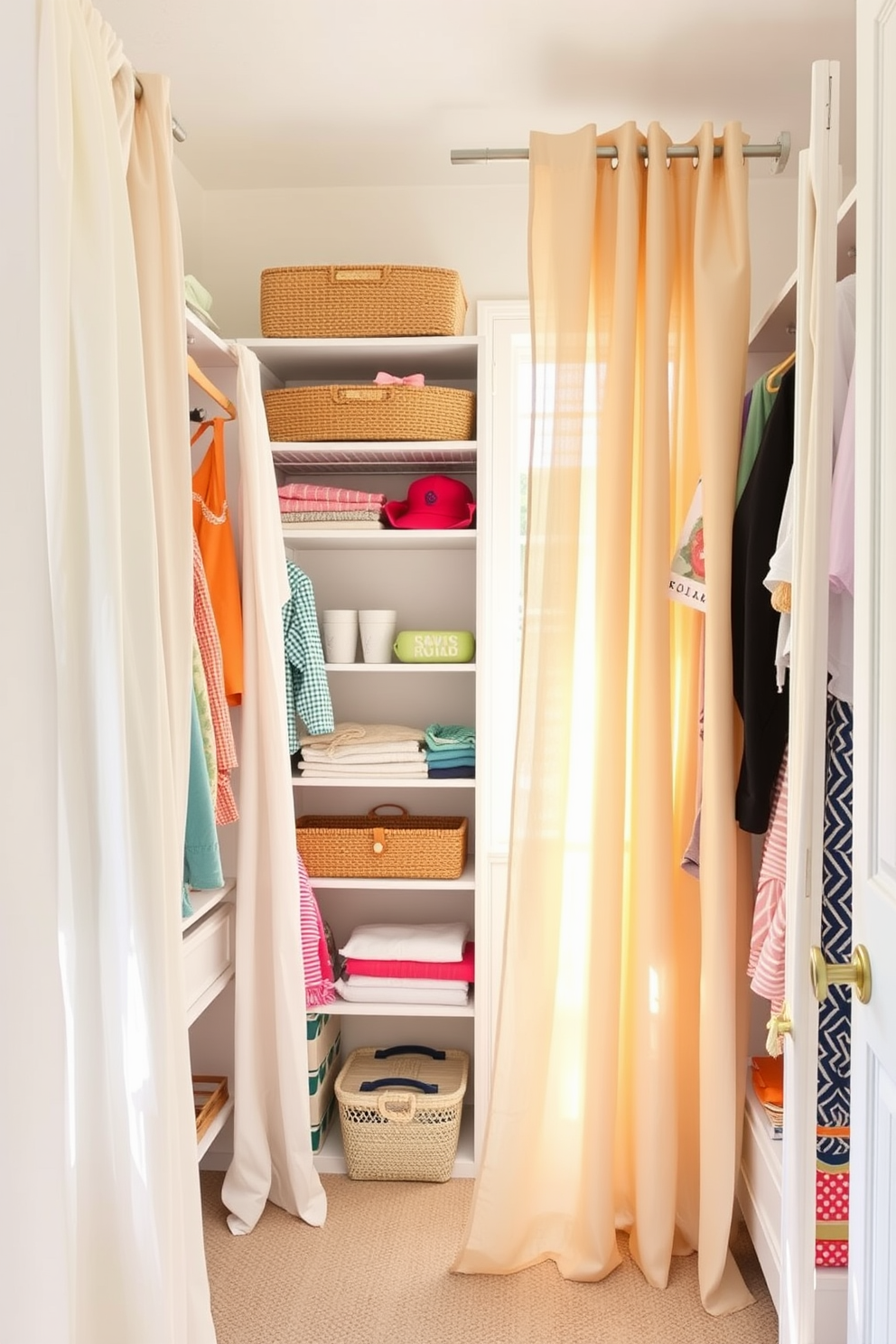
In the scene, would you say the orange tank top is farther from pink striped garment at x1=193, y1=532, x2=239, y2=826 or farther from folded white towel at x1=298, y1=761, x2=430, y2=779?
folded white towel at x1=298, y1=761, x2=430, y2=779

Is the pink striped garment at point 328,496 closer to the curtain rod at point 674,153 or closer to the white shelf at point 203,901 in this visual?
the curtain rod at point 674,153

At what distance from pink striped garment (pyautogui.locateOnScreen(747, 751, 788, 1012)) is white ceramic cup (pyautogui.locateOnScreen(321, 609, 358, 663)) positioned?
4.06 ft

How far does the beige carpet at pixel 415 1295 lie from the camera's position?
2.06 meters

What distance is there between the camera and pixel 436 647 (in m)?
2.72

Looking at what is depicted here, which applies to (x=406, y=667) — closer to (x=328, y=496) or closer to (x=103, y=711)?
(x=328, y=496)

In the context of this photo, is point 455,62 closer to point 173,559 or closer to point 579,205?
point 579,205

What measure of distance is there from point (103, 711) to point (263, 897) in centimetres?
118

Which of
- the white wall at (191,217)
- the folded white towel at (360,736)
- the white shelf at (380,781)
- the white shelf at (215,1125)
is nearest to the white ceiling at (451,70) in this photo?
the white wall at (191,217)

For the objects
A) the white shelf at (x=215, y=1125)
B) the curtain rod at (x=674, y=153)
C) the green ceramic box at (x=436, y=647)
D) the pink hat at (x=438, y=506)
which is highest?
the curtain rod at (x=674, y=153)

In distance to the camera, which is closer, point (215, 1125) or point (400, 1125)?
point (215, 1125)

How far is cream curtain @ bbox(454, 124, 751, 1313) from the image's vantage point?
2168mm

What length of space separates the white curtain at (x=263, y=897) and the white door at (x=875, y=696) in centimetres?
144

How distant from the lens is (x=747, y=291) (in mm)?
2182

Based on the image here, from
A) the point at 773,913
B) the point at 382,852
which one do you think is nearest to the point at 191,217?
the point at 382,852
